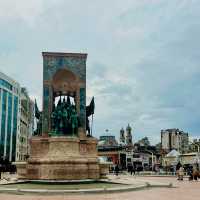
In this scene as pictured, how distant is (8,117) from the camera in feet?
283

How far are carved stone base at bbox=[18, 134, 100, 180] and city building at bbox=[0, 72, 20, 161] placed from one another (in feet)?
176

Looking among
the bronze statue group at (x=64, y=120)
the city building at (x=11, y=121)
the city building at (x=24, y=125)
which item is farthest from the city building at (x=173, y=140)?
the bronze statue group at (x=64, y=120)

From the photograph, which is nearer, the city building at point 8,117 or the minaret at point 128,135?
the city building at point 8,117

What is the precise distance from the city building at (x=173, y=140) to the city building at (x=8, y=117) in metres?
79.2

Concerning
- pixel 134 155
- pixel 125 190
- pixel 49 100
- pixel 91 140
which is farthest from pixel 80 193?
pixel 134 155

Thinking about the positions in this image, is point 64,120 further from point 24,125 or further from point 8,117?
point 24,125

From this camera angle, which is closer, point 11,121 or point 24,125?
point 11,121

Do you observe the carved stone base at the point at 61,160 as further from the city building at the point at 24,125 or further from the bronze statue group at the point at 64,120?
the city building at the point at 24,125

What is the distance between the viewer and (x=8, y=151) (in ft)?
283

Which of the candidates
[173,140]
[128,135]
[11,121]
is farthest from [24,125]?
[173,140]

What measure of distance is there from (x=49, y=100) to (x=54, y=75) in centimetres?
228

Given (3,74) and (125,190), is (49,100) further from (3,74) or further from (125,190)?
(3,74)

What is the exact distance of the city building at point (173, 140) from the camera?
15460 cm

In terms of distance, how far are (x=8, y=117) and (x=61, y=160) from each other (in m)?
60.7
